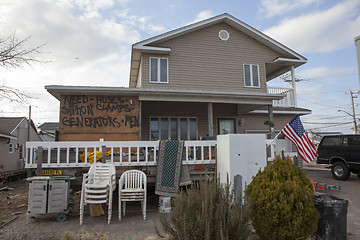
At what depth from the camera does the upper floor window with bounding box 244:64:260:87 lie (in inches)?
505

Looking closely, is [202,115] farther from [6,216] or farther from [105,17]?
[6,216]

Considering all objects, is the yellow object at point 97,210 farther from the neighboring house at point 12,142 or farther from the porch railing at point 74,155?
the neighboring house at point 12,142

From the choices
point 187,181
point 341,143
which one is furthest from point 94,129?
point 341,143

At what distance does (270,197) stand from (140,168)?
4096 millimetres

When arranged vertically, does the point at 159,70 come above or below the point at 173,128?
above

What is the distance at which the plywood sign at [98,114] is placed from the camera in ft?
29.7

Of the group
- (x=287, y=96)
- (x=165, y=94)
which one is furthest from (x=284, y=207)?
(x=287, y=96)

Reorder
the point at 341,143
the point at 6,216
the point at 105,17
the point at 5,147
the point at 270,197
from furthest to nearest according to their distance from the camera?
the point at 5,147 → the point at 341,143 → the point at 105,17 → the point at 6,216 → the point at 270,197

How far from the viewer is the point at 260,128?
14141 millimetres

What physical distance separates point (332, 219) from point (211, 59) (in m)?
9.89

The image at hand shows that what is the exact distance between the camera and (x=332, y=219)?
374cm

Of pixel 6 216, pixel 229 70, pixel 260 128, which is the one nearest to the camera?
pixel 6 216

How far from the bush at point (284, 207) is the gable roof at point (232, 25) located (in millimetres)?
9346

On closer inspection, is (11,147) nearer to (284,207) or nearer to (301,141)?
(301,141)
